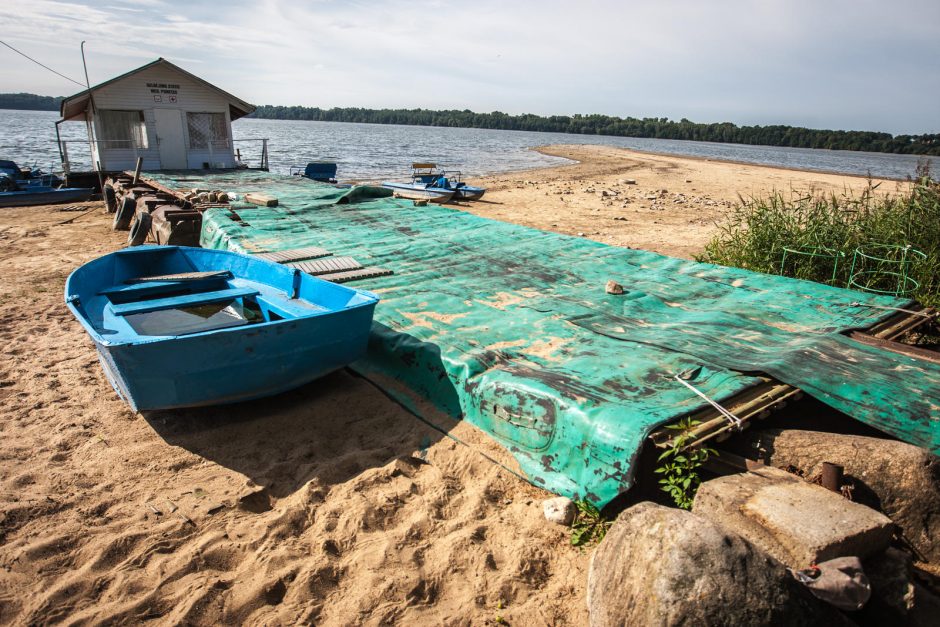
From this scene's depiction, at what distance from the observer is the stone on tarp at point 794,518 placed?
259 cm

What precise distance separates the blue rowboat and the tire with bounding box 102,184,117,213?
1188cm

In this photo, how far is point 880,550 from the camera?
2744mm

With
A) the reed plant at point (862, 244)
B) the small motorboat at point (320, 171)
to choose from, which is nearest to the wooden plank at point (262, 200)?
the reed plant at point (862, 244)

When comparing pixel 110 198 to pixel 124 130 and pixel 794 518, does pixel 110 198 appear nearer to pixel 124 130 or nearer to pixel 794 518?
pixel 124 130

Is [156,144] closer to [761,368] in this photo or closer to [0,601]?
[0,601]

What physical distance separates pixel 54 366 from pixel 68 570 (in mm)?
3482

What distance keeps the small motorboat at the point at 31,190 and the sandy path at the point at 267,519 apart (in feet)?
52.6

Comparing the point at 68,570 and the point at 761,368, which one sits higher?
the point at 761,368

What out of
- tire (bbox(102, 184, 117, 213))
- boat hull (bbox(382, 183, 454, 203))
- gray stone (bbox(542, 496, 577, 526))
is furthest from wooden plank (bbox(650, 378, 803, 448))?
tire (bbox(102, 184, 117, 213))

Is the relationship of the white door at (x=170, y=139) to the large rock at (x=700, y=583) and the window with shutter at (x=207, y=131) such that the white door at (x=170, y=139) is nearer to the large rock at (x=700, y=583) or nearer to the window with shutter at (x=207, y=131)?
the window with shutter at (x=207, y=131)

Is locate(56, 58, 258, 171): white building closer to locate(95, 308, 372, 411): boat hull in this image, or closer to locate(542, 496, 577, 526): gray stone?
locate(95, 308, 372, 411): boat hull

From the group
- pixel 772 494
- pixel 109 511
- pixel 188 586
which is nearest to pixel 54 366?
pixel 109 511

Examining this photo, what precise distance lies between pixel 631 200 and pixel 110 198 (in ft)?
55.6

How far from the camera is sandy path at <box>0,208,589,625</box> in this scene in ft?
9.79
